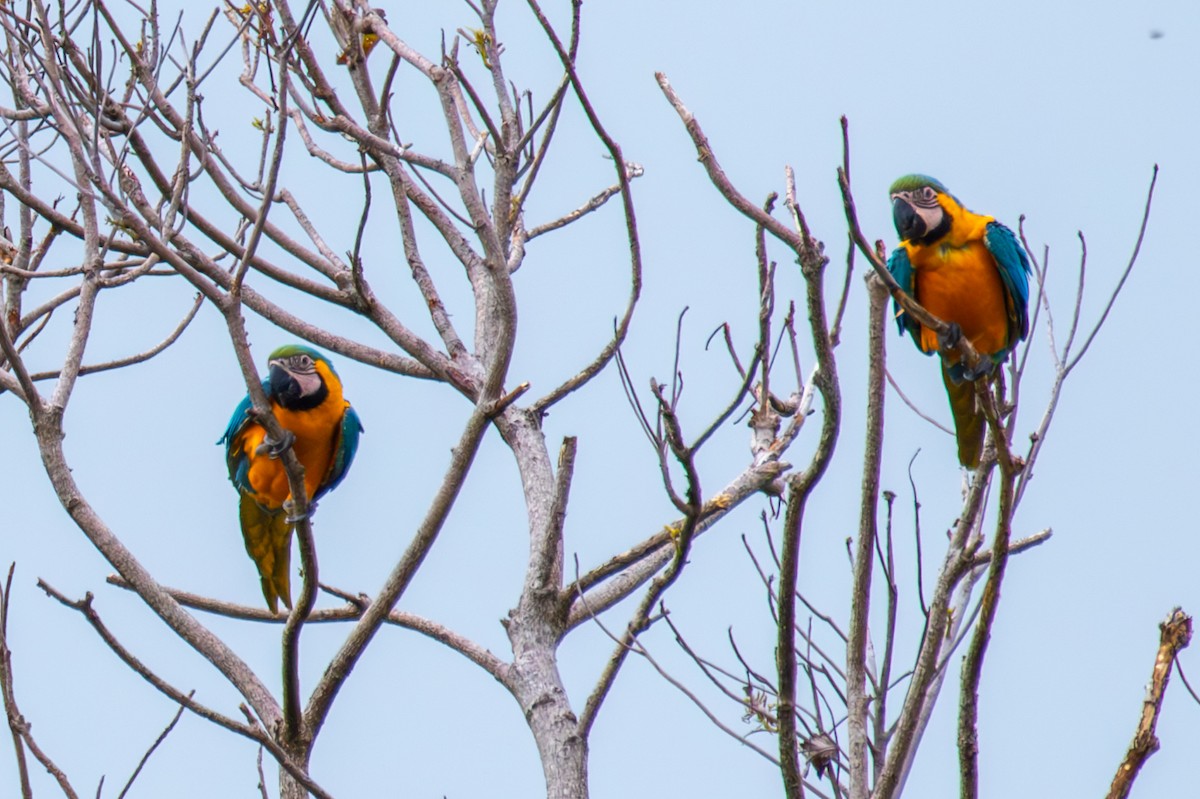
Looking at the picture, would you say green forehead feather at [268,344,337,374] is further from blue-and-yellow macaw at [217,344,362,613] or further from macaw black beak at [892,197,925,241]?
macaw black beak at [892,197,925,241]

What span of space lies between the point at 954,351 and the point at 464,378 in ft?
7.04

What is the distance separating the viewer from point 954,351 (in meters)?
5.38

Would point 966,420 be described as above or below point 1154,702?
above

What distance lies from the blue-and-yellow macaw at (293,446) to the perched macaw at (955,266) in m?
2.78

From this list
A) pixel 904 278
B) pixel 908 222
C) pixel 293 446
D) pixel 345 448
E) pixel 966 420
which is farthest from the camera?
pixel 345 448

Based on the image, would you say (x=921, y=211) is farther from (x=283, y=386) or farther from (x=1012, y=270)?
(x=283, y=386)

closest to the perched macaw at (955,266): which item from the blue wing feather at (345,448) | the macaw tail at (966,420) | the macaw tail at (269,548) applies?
the macaw tail at (966,420)

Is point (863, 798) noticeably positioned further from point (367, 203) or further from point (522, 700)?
point (367, 203)

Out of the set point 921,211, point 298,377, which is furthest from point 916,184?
point 298,377

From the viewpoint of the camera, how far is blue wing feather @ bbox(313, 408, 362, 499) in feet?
20.9

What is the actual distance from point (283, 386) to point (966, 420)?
3115 mm

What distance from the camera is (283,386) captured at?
5887mm

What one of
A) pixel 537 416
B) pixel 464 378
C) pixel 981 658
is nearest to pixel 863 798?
pixel 981 658

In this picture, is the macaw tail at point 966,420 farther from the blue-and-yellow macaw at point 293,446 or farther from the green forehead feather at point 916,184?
the blue-and-yellow macaw at point 293,446
